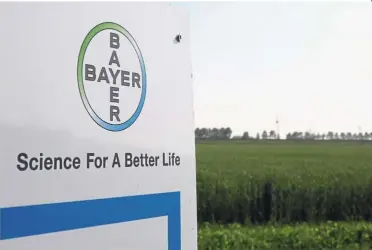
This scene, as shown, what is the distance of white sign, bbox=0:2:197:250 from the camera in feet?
4.72

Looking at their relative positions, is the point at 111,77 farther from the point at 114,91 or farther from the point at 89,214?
the point at 89,214

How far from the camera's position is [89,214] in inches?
64.0

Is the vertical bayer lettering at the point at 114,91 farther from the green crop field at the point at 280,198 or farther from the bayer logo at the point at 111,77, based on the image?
the green crop field at the point at 280,198

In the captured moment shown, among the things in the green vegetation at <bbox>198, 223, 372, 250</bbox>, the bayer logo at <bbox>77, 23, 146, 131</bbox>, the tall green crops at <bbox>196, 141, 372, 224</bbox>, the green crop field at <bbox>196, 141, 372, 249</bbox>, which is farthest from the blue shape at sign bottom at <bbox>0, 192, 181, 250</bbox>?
the tall green crops at <bbox>196, 141, 372, 224</bbox>

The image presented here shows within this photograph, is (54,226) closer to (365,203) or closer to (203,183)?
(203,183)

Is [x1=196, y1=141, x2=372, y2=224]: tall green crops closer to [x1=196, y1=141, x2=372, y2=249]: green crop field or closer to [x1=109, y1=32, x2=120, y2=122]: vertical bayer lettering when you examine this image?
[x1=196, y1=141, x2=372, y2=249]: green crop field

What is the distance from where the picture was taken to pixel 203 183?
411 inches

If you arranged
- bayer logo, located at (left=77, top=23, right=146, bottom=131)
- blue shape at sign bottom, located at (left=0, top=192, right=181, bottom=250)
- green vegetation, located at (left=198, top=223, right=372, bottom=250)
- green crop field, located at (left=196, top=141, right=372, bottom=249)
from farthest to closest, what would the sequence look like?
green crop field, located at (left=196, top=141, right=372, bottom=249) < green vegetation, located at (left=198, top=223, right=372, bottom=250) < bayer logo, located at (left=77, top=23, right=146, bottom=131) < blue shape at sign bottom, located at (left=0, top=192, right=181, bottom=250)

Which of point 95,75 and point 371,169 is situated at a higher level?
point 95,75

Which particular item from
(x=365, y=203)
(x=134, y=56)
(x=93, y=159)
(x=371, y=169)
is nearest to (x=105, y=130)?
(x=93, y=159)

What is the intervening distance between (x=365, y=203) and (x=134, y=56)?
1018cm

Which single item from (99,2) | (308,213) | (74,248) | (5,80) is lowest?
(308,213)

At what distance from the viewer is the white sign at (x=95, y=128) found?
1.44 m

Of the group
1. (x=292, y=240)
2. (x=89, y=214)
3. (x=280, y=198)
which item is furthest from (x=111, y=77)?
(x=280, y=198)
